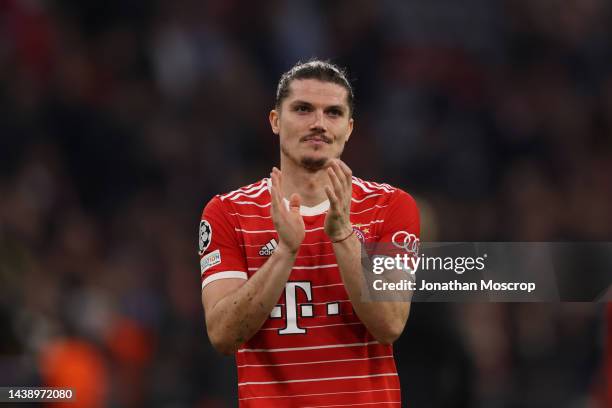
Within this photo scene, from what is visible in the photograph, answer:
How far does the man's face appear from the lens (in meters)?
4.30

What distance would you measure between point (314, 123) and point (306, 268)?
523mm

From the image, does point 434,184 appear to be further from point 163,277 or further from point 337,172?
point 337,172

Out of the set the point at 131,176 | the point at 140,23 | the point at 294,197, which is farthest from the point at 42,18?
the point at 294,197

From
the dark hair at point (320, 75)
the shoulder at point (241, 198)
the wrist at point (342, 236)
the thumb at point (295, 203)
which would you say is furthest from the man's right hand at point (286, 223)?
the dark hair at point (320, 75)

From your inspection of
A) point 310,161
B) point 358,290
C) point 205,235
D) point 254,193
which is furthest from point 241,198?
point 358,290

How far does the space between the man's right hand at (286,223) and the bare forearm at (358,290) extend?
0.13 meters

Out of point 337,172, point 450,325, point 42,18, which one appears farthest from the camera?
point 42,18

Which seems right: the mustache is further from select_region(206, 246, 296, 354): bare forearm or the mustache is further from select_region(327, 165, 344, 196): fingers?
select_region(206, 246, 296, 354): bare forearm

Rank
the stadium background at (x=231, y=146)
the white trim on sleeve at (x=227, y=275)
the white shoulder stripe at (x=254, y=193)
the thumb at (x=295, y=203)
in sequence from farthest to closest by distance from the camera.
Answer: the stadium background at (x=231, y=146) → the white shoulder stripe at (x=254, y=193) → the white trim on sleeve at (x=227, y=275) → the thumb at (x=295, y=203)

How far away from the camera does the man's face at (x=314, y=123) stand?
4301 millimetres

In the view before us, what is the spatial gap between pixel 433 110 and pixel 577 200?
1683mm

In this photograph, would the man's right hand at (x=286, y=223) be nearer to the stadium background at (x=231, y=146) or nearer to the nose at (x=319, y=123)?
the nose at (x=319, y=123)

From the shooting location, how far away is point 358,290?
4.00m

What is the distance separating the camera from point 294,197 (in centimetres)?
414
